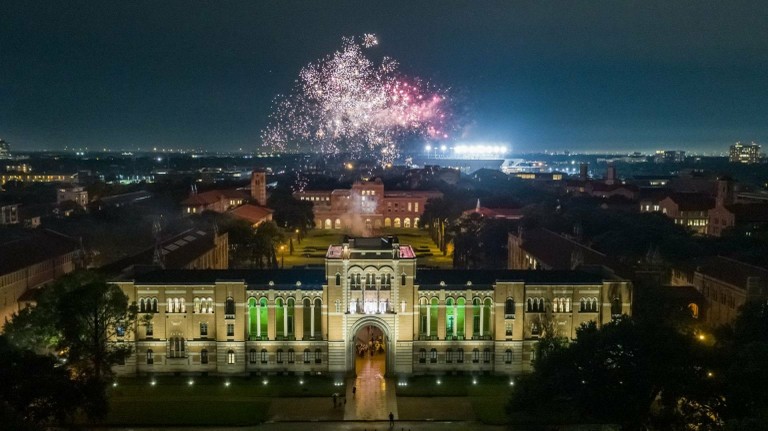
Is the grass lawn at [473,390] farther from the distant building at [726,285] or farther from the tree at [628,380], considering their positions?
the distant building at [726,285]

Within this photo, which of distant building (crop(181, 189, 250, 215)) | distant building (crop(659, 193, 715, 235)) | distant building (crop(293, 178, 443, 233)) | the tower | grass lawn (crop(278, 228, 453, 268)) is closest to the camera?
grass lawn (crop(278, 228, 453, 268))

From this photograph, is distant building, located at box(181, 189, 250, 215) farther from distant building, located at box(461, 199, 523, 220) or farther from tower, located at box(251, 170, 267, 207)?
distant building, located at box(461, 199, 523, 220)

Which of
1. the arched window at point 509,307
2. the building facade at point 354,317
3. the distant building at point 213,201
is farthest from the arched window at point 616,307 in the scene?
the distant building at point 213,201

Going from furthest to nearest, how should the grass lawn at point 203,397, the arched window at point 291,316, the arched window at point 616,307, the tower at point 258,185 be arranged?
1. the tower at point 258,185
2. the arched window at point 616,307
3. the arched window at point 291,316
4. the grass lawn at point 203,397

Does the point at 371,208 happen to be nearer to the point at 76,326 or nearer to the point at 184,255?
the point at 184,255

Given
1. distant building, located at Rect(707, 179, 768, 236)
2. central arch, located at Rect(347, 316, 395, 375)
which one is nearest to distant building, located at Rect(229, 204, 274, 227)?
central arch, located at Rect(347, 316, 395, 375)

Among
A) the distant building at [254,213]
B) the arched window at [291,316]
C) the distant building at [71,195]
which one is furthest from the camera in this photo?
the distant building at [71,195]

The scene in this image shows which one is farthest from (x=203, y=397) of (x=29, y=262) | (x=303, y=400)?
(x=29, y=262)
